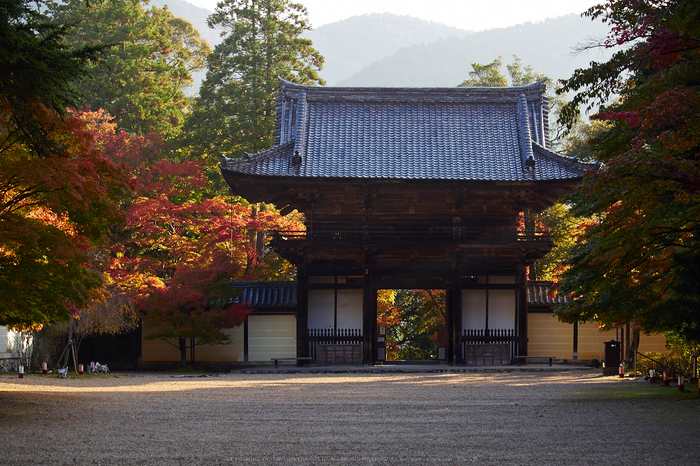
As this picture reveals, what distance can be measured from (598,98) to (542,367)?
34.4 ft

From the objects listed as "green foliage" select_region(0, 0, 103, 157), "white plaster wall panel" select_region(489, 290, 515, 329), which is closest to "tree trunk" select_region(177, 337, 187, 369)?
"white plaster wall panel" select_region(489, 290, 515, 329)

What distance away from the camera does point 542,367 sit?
19.7 m

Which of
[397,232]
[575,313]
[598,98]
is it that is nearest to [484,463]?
[575,313]

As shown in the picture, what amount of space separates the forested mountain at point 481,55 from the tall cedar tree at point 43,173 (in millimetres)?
113587

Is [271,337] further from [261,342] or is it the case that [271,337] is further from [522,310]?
[522,310]

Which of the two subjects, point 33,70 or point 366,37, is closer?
point 33,70

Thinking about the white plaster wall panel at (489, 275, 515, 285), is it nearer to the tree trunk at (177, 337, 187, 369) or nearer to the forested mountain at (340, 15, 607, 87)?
the tree trunk at (177, 337, 187, 369)

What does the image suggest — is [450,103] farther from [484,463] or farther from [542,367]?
[484,463]

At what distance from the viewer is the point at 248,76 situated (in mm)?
31078

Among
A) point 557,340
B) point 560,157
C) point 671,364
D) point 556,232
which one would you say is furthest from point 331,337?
point 556,232

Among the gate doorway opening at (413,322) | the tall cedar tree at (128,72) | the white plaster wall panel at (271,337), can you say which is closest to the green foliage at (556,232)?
the gate doorway opening at (413,322)

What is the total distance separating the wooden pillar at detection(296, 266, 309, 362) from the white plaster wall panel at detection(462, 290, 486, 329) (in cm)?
472

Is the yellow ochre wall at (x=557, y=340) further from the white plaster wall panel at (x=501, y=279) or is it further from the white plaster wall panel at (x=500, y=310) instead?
the white plaster wall panel at (x=501, y=279)

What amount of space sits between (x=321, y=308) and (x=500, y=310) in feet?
17.6
